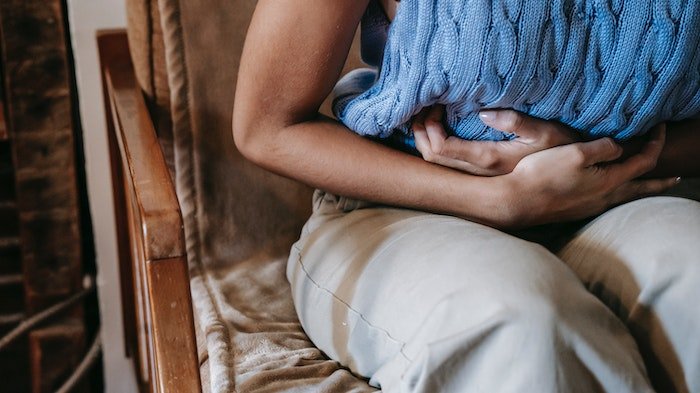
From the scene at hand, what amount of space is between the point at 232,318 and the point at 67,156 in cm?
48

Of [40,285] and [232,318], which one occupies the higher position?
[232,318]

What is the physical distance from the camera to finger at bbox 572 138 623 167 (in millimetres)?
804

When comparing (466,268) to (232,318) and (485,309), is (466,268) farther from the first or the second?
(232,318)

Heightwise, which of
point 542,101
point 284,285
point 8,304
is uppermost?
point 542,101

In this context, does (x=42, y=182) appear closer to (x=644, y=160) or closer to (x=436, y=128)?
(x=436, y=128)

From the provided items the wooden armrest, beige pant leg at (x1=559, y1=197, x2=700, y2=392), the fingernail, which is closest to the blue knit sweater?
the fingernail

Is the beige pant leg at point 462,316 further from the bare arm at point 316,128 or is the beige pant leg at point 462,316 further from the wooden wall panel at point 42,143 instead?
the wooden wall panel at point 42,143

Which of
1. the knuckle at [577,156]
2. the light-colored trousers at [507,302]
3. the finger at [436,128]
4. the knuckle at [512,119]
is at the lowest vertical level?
the light-colored trousers at [507,302]

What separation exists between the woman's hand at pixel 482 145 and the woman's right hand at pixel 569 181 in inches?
0.4

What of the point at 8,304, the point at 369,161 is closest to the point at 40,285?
the point at 8,304

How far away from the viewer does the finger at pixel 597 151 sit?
2.64ft

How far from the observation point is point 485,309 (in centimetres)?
62

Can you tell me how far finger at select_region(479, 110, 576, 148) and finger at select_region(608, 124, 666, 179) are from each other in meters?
0.07

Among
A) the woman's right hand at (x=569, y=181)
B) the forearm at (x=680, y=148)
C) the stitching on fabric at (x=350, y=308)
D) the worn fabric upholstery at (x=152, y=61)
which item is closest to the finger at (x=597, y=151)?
the woman's right hand at (x=569, y=181)
